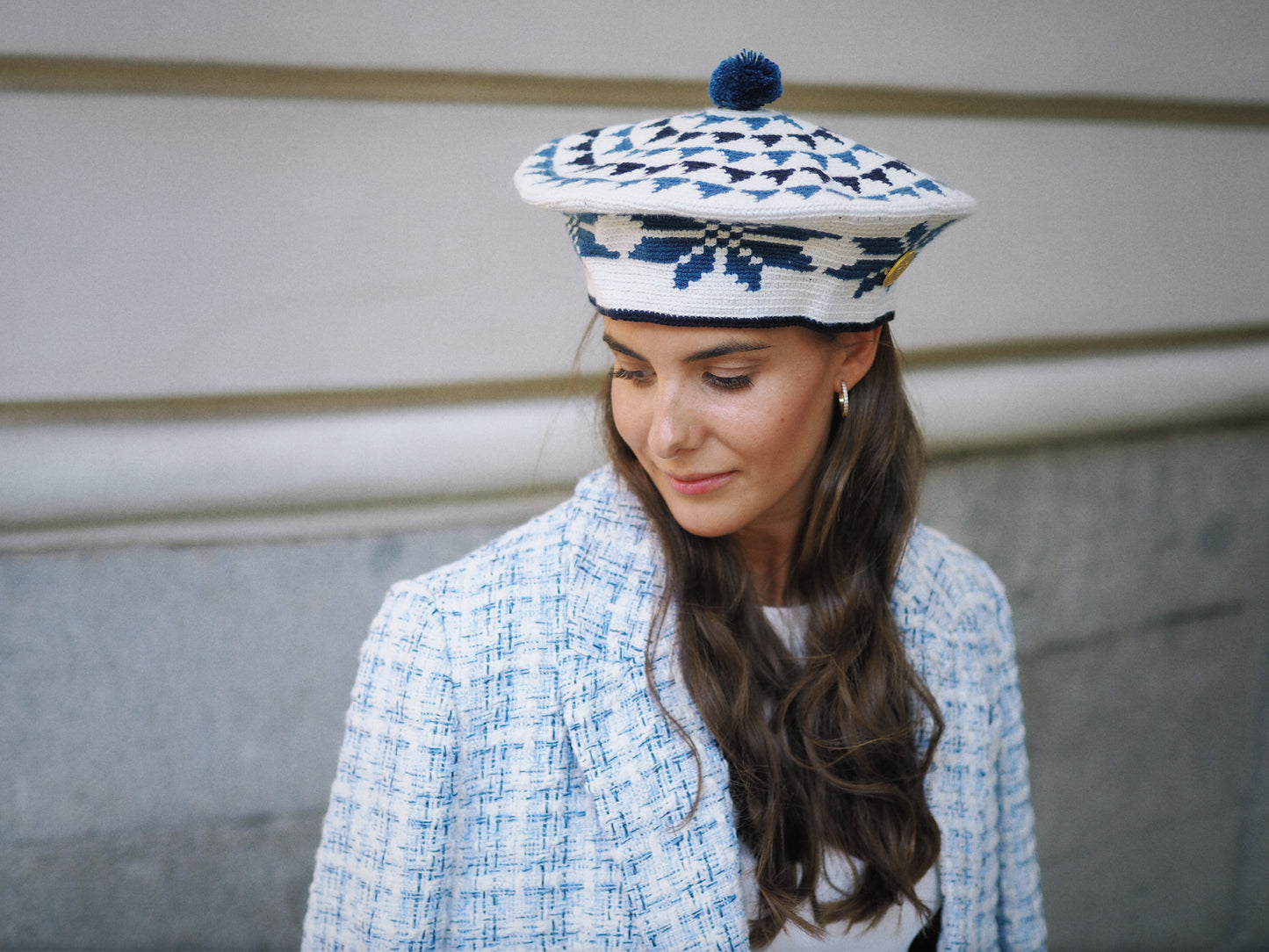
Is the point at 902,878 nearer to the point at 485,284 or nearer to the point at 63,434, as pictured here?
the point at 485,284

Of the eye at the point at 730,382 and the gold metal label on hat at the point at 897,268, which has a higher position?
the gold metal label on hat at the point at 897,268

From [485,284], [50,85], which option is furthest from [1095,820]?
[50,85]

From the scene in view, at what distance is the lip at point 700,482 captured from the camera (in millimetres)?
1495

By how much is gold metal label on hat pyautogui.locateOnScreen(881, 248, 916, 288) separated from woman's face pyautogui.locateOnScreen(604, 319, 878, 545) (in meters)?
0.10

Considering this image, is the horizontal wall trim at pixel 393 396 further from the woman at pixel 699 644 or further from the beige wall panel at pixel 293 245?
the woman at pixel 699 644

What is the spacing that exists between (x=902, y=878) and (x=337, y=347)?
176 centimetres

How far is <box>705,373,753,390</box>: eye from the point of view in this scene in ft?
4.71

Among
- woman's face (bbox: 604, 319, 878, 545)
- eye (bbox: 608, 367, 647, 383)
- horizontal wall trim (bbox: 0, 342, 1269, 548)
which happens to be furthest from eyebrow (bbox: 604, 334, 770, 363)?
horizontal wall trim (bbox: 0, 342, 1269, 548)

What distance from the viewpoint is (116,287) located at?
2.18 m

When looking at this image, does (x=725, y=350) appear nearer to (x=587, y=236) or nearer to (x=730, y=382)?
(x=730, y=382)

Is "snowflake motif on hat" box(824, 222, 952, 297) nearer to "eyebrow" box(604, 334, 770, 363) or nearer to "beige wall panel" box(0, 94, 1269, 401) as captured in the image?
"eyebrow" box(604, 334, 770, 363)

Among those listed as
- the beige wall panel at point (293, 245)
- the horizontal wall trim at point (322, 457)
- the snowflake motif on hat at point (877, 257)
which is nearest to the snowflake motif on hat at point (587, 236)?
the snowflake motif on hat at point (877, 257)

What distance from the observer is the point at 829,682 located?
5.55ft

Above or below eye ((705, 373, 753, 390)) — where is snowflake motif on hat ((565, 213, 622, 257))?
above
